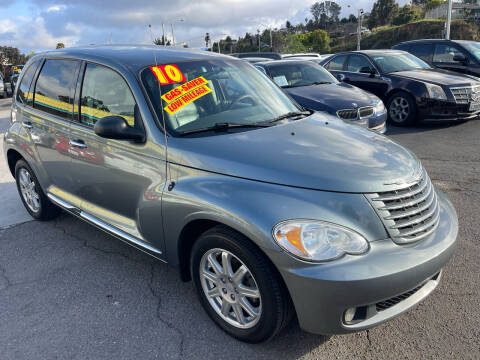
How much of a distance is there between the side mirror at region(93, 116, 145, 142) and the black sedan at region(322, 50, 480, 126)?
23.7ft

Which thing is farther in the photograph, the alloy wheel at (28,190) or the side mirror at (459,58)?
the side mirror at (459,58)

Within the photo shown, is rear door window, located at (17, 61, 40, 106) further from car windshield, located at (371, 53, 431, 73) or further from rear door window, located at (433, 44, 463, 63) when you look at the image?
rear door window, located at (433, 44, 463, 63)

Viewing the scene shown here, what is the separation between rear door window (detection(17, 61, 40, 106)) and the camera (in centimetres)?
432

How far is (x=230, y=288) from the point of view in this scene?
2594 millimetres

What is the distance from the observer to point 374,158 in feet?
8.73

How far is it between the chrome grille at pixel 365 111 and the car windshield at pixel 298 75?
59.4 inches

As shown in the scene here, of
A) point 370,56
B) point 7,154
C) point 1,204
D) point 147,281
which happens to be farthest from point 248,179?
point 370,56

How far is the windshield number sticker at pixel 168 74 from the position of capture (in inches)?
122

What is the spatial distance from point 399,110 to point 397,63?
1.32 metres

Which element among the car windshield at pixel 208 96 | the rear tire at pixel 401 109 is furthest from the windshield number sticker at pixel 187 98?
the rear tire at pixel 401 109

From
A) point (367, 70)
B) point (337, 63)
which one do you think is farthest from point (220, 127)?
point (337, 63)

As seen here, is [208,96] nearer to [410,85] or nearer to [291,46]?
[410,85]

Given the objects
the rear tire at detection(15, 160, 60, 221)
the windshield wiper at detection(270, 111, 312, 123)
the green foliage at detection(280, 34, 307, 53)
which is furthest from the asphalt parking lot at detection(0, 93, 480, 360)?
the green foliage at detection(280, 34, 307, 53)

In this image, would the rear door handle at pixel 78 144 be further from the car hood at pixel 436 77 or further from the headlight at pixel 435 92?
the car hood at pixel 436 77
